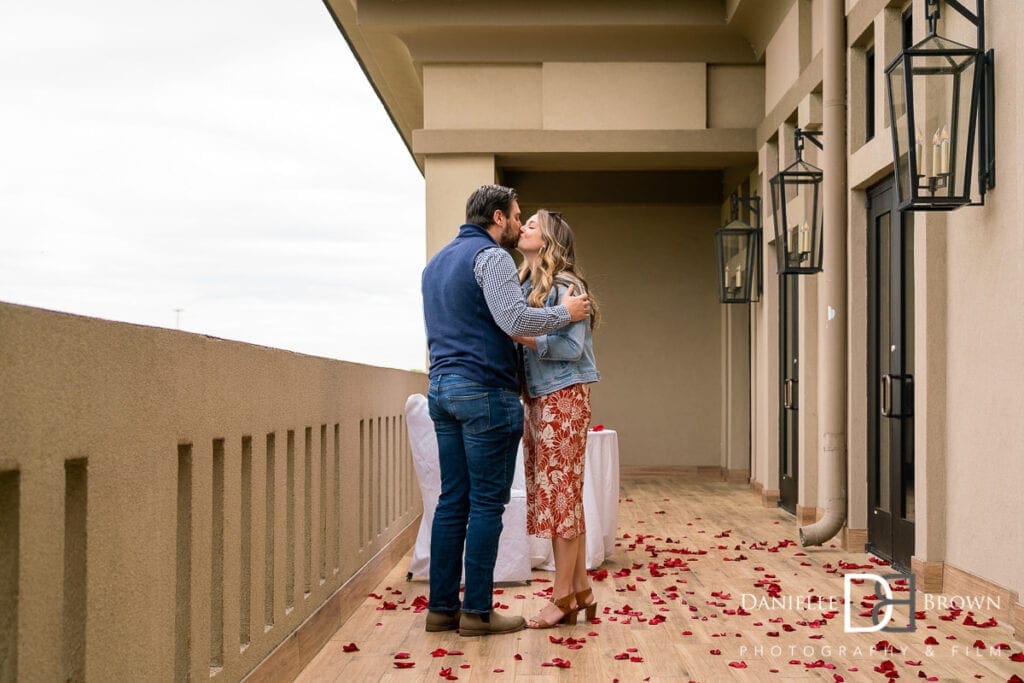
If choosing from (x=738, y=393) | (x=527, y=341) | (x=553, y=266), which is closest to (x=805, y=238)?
(x=553, y=266)

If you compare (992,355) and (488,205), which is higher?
(488,205)

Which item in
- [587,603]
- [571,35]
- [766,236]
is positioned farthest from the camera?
[571,35]

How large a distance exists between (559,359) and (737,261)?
17.7 feet

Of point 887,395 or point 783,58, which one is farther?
point 783,58

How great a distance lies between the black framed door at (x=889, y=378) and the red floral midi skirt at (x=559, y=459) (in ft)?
6.73

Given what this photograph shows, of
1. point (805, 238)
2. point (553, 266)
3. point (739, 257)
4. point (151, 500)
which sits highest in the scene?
point (739, 257)

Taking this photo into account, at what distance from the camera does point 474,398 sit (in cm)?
381

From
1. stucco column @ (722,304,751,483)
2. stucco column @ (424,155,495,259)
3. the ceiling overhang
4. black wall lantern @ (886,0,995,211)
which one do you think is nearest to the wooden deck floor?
black wall lantern @ (886,0,995,211)

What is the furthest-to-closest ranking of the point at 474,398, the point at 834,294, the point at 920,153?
1. the point at 834,294
2. the point at 920,153
3. the point at 474,398

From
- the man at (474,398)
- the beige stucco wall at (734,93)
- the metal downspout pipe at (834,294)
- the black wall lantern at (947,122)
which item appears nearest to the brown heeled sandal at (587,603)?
the man at (474,398)

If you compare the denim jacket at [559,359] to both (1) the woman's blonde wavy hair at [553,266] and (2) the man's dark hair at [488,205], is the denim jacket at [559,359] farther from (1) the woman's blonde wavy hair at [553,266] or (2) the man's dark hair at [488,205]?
(2) the man's dark hair at [488,205]

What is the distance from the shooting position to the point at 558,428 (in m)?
3.99

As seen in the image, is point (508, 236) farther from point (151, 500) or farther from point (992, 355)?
point (151, 500)

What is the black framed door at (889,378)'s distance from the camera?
5.40m
